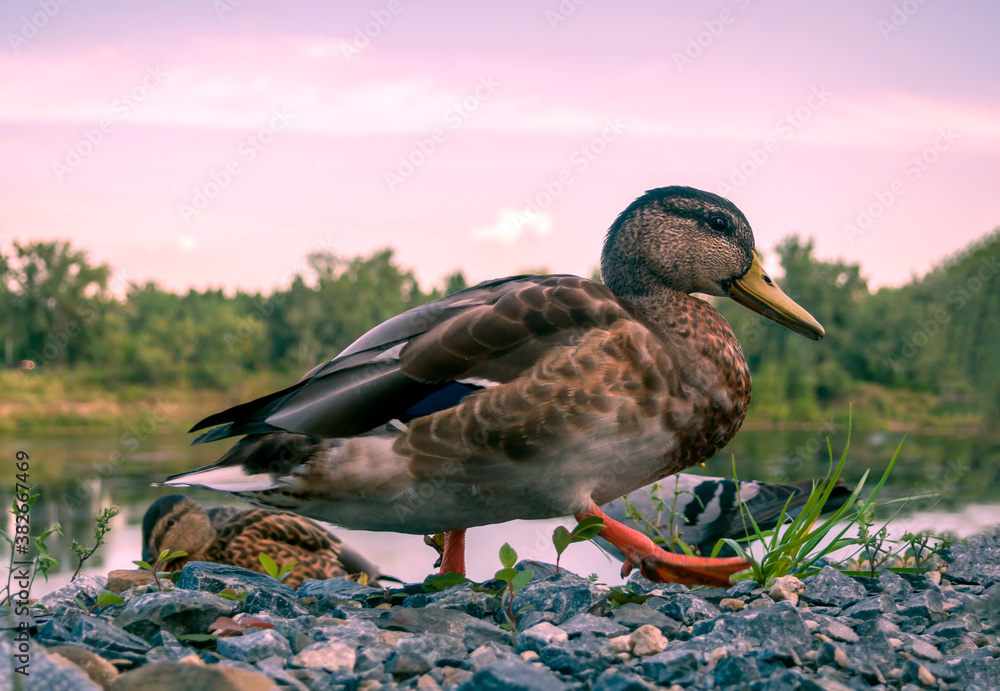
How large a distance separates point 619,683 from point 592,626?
578mm

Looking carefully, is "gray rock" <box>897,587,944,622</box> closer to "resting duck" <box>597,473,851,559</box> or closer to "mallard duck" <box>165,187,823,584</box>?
"mallard duck" <box>165,187,823,584</box>

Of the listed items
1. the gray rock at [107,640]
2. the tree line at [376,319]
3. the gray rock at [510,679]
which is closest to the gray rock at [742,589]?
the gray rock at [510,679]

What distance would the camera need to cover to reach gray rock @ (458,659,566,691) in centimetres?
209

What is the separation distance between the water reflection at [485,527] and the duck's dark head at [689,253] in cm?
72

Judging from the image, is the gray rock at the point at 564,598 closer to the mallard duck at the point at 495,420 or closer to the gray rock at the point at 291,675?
the mallard duck at the point at 495,420

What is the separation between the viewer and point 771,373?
36.3 m

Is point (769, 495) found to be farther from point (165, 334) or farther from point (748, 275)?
point (165, 334)

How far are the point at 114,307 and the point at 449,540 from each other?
162 ft

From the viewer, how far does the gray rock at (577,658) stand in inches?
94.3

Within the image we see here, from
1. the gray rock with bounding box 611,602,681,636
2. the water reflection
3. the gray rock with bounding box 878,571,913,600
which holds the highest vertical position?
the gray rock with bounding box 611,602,681,636

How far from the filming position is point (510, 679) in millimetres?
2100

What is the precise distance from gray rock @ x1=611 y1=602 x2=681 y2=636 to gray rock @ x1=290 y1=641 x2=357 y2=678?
94cm

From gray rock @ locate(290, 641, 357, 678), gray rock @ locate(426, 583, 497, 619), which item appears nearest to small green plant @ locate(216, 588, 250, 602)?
gray rock @ locate(426, 583, 497, 619)

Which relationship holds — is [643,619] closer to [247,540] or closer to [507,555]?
[507,555]
